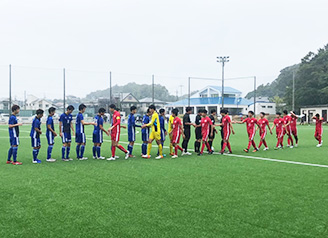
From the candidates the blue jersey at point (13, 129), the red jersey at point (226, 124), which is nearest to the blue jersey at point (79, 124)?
the blue jersey at point (13, 129)

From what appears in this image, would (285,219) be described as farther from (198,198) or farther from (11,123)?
(11,123)

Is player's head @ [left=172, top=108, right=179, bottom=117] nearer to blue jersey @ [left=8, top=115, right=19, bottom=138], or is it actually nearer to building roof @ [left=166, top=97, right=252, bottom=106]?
blue jersey @ [left=8, top=115, right=19, bottom=138]

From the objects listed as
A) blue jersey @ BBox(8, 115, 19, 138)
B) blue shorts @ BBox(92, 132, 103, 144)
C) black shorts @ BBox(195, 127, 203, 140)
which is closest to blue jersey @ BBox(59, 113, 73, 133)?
blue shorts @ BBox(92, 132, 103, 144)

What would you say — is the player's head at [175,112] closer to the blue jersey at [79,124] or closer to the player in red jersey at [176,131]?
the player in red jersey at [176,131]

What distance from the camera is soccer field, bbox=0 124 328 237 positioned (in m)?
4.39

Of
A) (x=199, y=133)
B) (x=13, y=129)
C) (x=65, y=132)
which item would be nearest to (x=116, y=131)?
(x=65, y=132)

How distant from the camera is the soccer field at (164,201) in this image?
4.39 metres

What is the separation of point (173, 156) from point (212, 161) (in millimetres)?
1572

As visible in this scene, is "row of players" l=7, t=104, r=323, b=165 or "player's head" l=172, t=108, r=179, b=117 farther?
"player's head" l=172, t=108, r=179, b=117

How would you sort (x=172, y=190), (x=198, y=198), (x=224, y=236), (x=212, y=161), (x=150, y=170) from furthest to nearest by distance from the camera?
(x=212, y=161)
(x=150, y=170)
(x=172, y=190)
(x=198, y=198)
(x=224, y=236)

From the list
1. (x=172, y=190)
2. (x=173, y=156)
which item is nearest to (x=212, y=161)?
(x=173, y=156)

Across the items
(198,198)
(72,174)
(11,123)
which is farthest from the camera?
(11,123)

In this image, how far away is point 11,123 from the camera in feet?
32.7

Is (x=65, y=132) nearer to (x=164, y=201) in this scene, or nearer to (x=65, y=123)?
(x=65, y=123)
